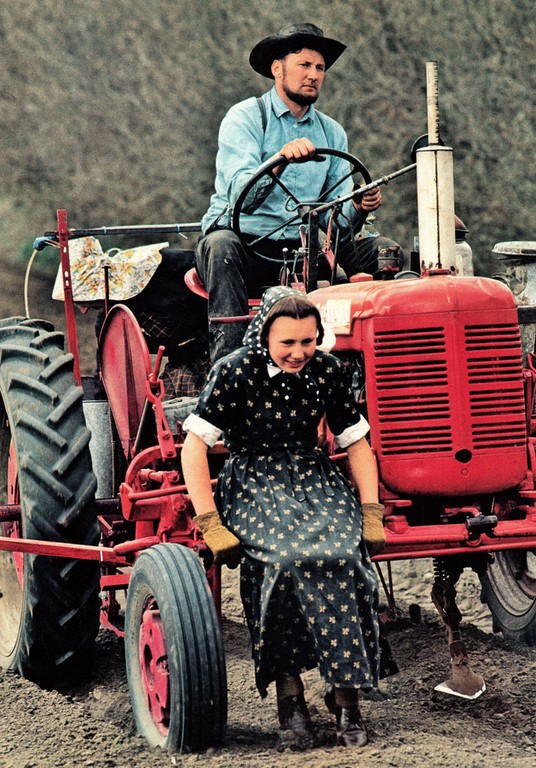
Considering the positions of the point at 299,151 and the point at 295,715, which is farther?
the point at 299,151

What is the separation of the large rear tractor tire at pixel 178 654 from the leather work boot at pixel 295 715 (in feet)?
0.61

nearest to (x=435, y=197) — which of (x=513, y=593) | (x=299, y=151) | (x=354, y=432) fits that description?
(x=299, y=151)

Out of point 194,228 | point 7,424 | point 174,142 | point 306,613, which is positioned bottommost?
point 306,613

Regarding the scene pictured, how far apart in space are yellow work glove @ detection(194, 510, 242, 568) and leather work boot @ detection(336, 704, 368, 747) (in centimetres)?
52

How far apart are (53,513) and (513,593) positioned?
6.65 ft

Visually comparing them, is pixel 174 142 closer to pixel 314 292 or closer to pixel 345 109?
pixel 345 109

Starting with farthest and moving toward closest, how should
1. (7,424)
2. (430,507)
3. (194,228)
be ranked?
1. (194,228)
2. (7,424)
3. (430,507)

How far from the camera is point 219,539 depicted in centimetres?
368

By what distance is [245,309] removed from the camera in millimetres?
4895

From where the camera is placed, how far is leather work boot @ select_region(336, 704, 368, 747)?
142 inches

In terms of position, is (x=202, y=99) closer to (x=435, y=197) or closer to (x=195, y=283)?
(x=195, y=283)

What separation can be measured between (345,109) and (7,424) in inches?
206

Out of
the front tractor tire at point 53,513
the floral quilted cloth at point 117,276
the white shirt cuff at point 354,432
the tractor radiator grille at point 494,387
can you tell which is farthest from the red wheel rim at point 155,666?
the floral quilted cloth at point 117,276

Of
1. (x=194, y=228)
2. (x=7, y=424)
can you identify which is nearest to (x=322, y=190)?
(x=194, y=228)
